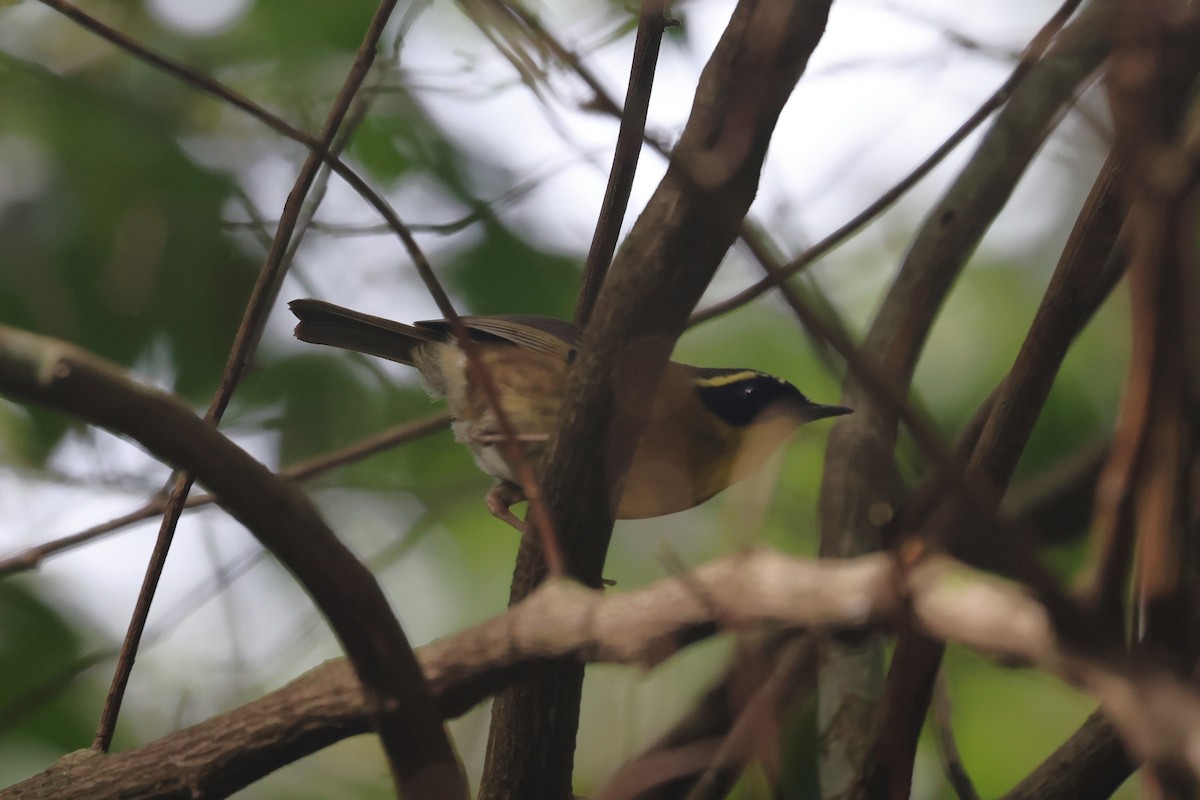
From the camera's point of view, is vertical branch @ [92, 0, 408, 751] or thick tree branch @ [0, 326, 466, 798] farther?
vertical branch @ [92, 0, 408, 751]

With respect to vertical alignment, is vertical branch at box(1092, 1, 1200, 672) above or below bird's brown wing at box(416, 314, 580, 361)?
below

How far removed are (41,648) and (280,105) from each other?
2491 mm

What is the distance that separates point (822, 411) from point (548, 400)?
0.93 metres

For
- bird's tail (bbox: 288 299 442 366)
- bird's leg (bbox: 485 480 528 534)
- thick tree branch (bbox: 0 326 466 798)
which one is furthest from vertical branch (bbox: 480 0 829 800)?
bird's tail (bbox: 288 299 442 366)

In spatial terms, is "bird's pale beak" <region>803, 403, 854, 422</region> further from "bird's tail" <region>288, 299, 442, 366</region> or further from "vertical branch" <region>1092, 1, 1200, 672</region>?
"vertical branch" <region>1092, 1, 1200, 672</region>

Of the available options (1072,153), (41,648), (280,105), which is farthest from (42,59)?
(1072,153)

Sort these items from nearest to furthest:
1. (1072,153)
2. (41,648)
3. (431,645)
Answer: (431,645) → (1072,153) → (41,648)

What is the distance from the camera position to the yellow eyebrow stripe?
3830mm

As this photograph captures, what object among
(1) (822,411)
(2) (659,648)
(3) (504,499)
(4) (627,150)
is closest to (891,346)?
(1) (822,411)

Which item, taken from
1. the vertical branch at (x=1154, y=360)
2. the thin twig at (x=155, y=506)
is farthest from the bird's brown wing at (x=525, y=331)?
the vertical branch at (x=1154, y=360)

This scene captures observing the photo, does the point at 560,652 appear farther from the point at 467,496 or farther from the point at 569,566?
the point at 467,496

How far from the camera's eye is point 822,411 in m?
3.63

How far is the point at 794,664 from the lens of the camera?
321 cm

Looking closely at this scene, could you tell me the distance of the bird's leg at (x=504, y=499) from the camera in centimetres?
319
